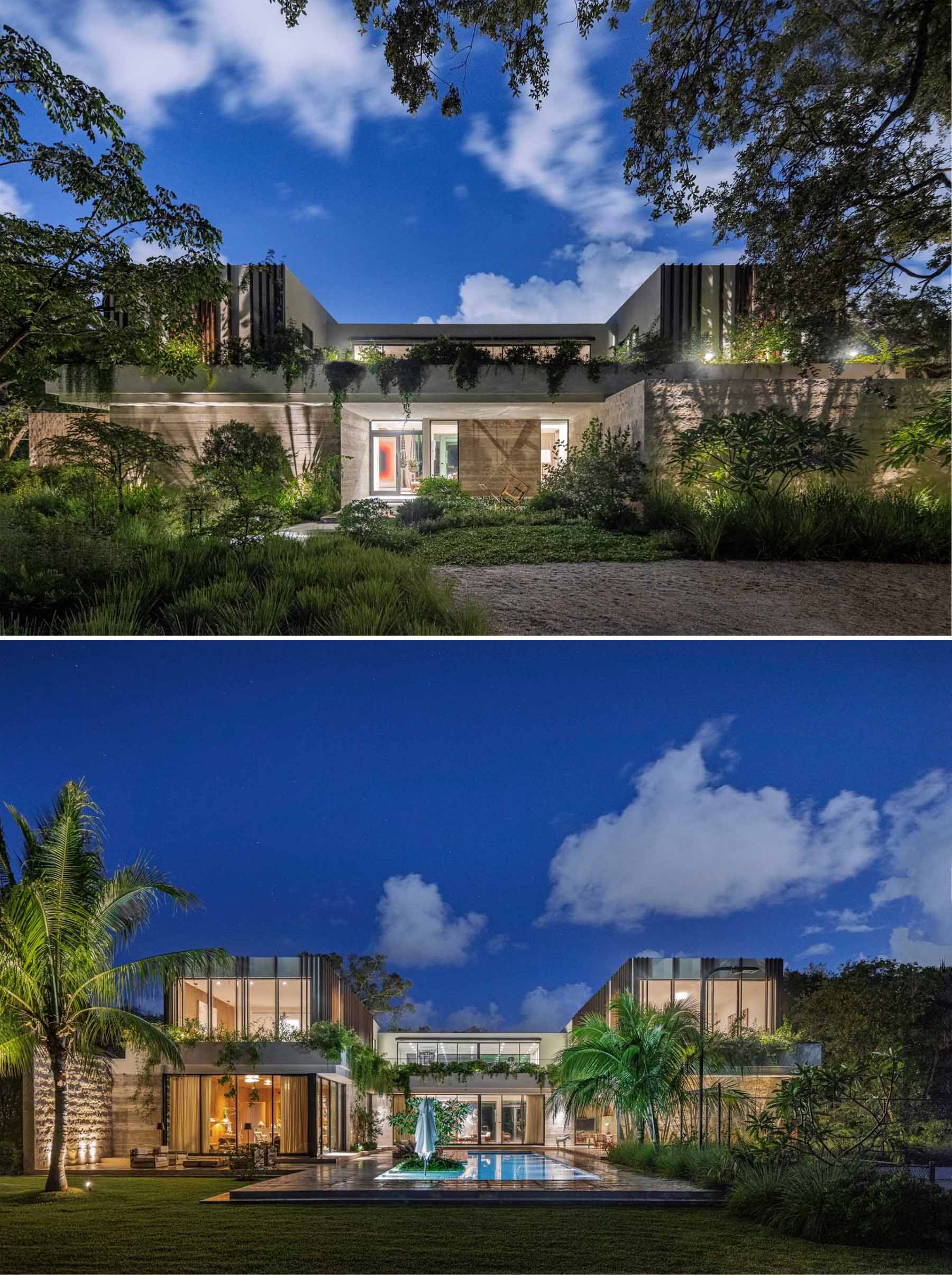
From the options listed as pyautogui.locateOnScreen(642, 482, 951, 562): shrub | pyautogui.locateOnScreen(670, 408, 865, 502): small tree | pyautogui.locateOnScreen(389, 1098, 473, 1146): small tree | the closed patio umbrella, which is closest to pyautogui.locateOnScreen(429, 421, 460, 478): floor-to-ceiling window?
pyautogui.locateOnScreen(670, 408, 865, 502): small tree

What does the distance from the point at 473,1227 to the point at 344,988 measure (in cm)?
1422

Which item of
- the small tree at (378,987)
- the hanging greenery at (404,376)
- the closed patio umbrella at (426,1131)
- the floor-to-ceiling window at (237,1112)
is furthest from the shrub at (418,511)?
the small tree at (378,987)

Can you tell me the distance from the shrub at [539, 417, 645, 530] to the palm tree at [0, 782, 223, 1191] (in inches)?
240

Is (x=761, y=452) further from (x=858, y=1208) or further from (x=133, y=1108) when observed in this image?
(x=133, y=1108)

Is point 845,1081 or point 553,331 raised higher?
point 553,331

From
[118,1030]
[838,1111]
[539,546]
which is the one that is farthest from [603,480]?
[838,1111]

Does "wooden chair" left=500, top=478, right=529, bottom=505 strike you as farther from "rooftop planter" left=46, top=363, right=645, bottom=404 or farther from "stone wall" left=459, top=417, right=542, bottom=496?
"rooftop planter" left=46, top=363, right=645, bottom=404

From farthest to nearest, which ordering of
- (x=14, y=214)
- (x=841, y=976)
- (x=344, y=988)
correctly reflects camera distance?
(x=344, y=988)
(x=841, y=976)
(x=14, y=214)

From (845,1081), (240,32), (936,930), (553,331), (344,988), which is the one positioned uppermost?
(240,32)

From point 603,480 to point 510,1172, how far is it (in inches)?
481

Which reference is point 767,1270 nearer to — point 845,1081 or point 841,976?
point 845,1081

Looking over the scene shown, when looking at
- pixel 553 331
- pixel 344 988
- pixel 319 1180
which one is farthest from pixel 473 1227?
pixel 344 988

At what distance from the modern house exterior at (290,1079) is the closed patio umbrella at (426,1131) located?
2.47 m

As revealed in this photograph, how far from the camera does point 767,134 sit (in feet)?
13.8
